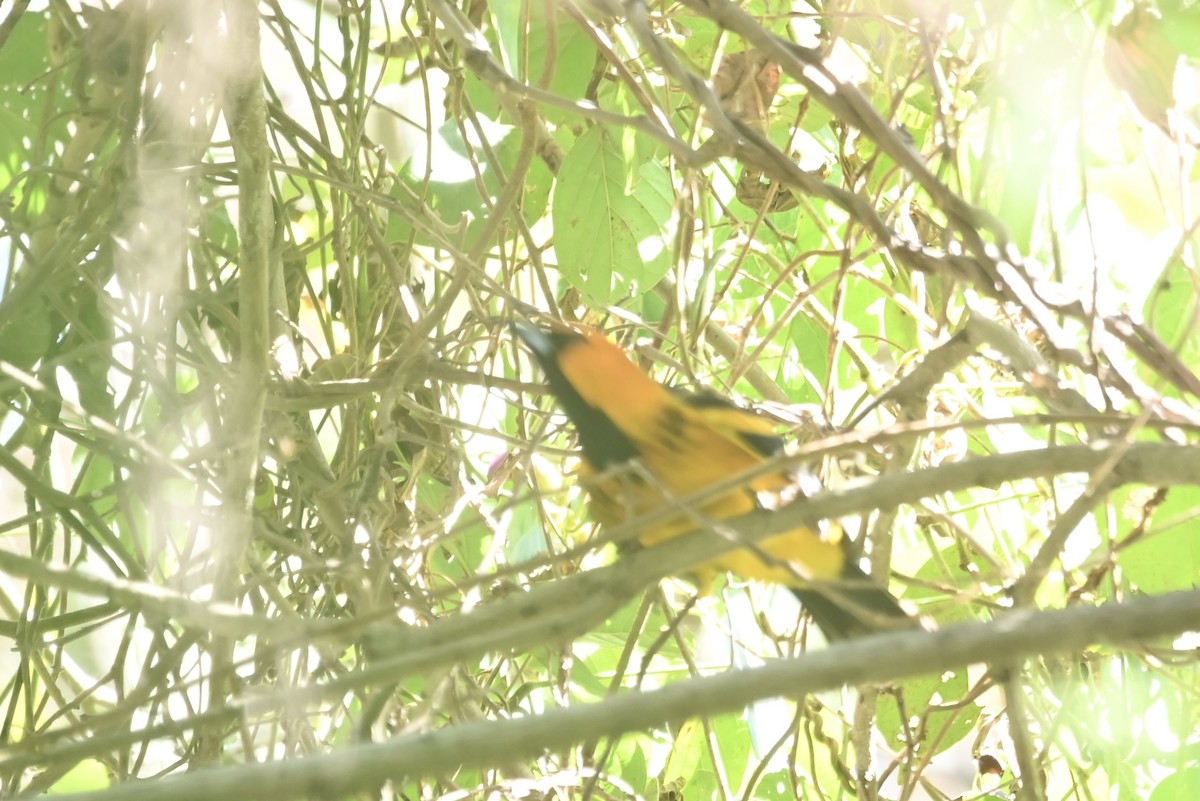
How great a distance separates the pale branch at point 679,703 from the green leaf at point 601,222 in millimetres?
965

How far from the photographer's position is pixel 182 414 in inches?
53.5

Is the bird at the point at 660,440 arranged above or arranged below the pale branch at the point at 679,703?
above

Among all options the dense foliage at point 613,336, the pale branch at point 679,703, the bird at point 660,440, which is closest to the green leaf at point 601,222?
the dense foliage at point 613,336

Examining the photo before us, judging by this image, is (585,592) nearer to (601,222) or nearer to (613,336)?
(601,222)

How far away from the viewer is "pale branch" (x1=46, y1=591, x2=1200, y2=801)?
533mm

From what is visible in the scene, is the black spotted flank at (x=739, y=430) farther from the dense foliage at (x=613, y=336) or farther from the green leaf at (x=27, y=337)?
the green leaf at (x=27, y=337)

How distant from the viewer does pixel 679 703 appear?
21.5 inches

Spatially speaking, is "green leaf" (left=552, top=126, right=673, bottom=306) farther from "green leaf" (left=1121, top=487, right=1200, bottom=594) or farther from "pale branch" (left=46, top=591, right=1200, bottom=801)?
"pale branch" (left=46, top=591, right=1200, bottom=801)

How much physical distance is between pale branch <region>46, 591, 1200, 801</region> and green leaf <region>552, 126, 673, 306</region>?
96 centimetres

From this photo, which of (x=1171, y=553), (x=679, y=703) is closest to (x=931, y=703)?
(x=1171, y=553)

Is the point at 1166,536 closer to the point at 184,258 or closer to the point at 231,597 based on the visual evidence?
the point at 231,597

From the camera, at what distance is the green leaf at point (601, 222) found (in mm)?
1471

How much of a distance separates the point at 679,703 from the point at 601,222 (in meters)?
1.00

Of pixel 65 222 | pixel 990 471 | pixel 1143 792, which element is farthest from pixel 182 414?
pixel 1143 792
